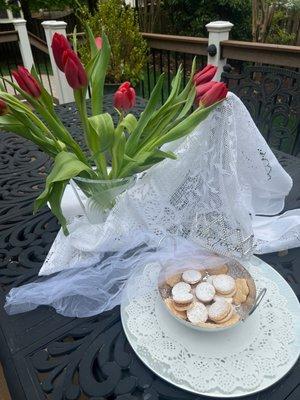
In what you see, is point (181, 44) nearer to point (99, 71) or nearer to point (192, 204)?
point (99, 71)

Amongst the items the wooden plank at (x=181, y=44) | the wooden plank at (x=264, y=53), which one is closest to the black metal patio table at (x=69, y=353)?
the wooden plank at (x=264, y=53)

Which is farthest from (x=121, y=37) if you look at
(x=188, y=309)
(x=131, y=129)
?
(x=188, y=309)

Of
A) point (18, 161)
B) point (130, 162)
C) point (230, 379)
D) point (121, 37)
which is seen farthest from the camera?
point (121, 37)

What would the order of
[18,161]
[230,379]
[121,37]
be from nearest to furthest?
1. [230,379]
2. [18,161]
3. [121,37]

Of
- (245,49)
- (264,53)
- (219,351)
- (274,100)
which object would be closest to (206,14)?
(245,49)

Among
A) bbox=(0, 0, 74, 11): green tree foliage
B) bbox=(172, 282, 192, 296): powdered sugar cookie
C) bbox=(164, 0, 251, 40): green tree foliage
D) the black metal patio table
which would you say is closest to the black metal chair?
the black metal patio table

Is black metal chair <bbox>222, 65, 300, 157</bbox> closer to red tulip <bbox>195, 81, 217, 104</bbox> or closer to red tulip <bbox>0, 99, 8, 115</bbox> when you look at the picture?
red tulip <bbox>195, 81, 217, 104</bbox>

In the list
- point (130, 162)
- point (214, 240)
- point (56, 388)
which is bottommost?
point (56, 388)

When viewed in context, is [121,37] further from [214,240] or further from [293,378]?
[293,378]
